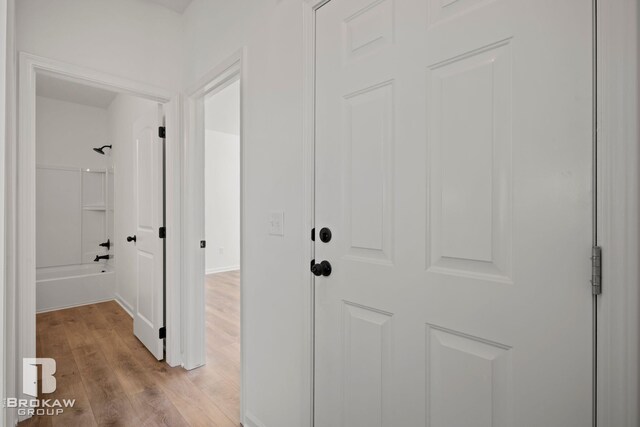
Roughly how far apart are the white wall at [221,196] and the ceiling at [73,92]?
1557mm

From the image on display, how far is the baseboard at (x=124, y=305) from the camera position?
3.65 metres

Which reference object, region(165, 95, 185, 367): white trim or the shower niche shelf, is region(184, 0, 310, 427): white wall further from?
the shower niche shelf

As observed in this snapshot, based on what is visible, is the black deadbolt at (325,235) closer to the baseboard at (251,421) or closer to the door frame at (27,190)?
the baseboard at (251,421)

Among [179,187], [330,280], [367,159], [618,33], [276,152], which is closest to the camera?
[618,33]

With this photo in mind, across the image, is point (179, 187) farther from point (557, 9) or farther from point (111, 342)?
point (557, 9)

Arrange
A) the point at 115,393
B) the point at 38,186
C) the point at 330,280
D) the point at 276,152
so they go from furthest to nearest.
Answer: the point at 38,186
the point at 115,393
the point at 276,152
the point at 330,280

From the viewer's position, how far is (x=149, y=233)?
2.65 metres

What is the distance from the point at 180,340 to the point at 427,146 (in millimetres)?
2287

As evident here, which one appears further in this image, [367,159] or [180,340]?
[180,340]

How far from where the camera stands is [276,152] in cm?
156

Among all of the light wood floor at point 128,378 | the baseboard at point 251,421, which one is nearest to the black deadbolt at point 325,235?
the baseboard at point 251,421

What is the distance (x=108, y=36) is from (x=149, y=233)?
1.44 metres

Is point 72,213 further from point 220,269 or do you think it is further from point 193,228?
point 193,228

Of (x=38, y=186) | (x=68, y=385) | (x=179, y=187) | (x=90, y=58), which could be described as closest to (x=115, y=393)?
(x=68, y=385)
